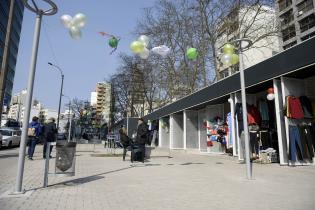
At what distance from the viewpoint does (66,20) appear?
6.46m

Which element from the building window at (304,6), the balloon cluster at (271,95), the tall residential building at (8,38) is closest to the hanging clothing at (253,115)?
the balloon cluster at (271,95)

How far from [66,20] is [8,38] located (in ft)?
38.2

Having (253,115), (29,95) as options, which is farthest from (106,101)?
(29,95)

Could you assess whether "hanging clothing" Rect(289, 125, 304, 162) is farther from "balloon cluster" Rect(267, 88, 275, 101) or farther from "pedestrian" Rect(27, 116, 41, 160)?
"pedestrian" Rect(27, 116, 41, 160)

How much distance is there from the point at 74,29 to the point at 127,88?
36.1 metres

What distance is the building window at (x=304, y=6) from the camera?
149 ft

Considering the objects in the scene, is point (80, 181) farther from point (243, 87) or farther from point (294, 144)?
point (294, 144)

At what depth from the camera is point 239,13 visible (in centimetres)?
2364

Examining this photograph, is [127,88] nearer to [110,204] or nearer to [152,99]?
[152,99]

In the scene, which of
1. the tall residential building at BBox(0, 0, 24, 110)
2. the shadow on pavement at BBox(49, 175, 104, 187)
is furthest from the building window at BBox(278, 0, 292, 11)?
the shadow on pavement at BBox(49, 175, 104, 187)

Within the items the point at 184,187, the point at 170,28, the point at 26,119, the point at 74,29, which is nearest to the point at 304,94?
the point at 184,187

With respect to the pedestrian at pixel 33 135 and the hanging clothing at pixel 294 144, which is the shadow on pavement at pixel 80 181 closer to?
the pedestrian at pixel 33 135

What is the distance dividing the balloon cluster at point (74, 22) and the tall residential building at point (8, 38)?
449 inches

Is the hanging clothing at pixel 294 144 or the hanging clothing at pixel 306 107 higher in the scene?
the hanging clothing at pixel 306 107
